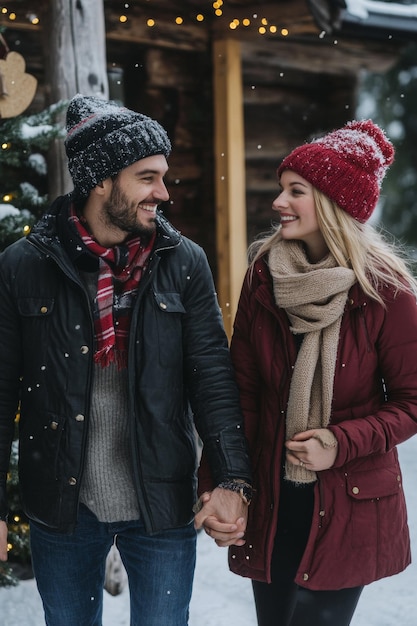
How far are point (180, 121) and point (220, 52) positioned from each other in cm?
56

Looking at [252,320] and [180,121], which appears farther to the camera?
[180,121]

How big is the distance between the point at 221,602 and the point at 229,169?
3.00 metres

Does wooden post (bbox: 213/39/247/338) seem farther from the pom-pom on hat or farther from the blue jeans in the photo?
the blue jeans

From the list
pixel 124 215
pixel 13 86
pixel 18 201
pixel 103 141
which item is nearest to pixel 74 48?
pixel 13 86

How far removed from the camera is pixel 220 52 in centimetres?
565

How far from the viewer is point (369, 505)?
2312 mm

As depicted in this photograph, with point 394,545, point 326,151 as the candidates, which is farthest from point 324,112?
point 394,545

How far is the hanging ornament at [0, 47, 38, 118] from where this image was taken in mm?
3434

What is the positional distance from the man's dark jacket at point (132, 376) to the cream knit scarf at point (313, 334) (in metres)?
0.19

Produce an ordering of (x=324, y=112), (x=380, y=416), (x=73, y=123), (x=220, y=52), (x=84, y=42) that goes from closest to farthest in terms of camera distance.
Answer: (x=380, y=416)
(x=73, y=123)
(x=84, y=42)
(x=220, y=52)
(x=324, y=112)

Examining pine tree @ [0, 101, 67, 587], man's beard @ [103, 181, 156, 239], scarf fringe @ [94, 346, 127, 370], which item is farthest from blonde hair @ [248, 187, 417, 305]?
pine tree @ [0, 101, 67, 587]

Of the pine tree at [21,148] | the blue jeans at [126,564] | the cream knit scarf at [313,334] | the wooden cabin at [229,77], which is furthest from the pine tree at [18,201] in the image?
the cream knit scarf at [313,334]

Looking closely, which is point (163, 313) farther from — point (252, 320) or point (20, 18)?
point (20, 18)

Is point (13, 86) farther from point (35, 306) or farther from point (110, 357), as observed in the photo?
point (110, 357)
